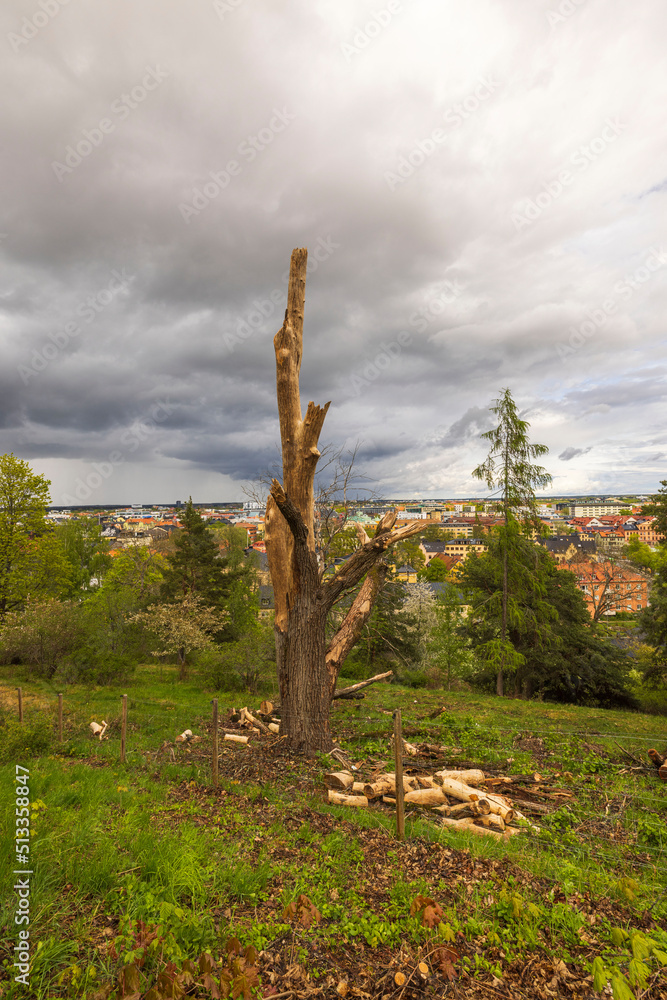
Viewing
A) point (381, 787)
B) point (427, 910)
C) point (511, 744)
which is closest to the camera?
point (427, 910)

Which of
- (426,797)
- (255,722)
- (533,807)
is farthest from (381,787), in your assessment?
(255,722)

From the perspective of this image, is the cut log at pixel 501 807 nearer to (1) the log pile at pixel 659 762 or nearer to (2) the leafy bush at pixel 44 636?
(1) the log pile at pixel 659 762

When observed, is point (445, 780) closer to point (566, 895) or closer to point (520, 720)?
point (566, 895)

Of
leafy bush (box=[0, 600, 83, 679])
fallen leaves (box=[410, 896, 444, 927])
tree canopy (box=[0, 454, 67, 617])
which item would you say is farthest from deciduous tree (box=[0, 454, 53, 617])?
Result: fallen leaves (box=[410, 896, 444, 927])

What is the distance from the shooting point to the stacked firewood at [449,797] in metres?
4.83

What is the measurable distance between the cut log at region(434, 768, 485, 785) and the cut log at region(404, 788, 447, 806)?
0.43m

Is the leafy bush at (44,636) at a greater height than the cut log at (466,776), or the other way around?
the cut log at (466,776)

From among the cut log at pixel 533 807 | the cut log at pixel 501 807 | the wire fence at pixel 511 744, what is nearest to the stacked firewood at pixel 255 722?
the wire fence at pixel 511 744

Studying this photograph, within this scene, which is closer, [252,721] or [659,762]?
[659,762]

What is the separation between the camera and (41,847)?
3.52 metres

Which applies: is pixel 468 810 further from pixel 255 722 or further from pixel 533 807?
pixel 255 722

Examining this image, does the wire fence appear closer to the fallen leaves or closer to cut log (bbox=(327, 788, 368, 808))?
cut log (bbox=(327, 788, 368, 808))

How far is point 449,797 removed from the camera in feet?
17.8

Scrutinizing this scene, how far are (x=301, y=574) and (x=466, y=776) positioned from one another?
144 inches
